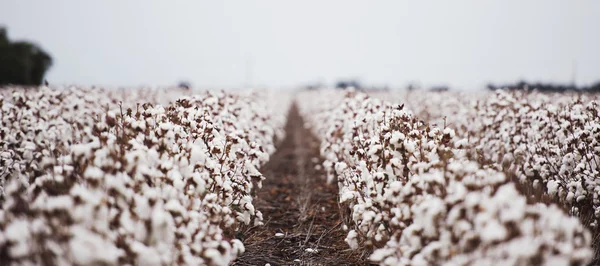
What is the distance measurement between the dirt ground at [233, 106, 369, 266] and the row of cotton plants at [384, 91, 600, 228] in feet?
6.73

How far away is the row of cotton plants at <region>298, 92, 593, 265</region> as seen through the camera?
7.99 ft

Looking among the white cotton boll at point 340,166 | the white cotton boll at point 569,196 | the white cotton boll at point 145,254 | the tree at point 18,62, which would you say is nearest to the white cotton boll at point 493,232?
the white cotton boll at point 145,254

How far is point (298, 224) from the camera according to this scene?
245 inches

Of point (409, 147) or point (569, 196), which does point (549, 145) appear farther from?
point (409, 147)

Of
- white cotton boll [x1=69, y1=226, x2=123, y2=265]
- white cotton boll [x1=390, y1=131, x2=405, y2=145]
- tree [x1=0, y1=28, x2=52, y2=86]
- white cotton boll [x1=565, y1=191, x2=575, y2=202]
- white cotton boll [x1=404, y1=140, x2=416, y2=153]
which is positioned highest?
tree [x1=0, y1=28, x2=52, y2=86]

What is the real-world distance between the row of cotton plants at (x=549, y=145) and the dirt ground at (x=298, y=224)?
2.05m

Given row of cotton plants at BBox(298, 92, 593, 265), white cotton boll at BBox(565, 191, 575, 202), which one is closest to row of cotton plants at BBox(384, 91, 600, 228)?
white cotton boll at BBox(565, 191, 575, 202)

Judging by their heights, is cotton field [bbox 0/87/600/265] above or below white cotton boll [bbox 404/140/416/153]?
below

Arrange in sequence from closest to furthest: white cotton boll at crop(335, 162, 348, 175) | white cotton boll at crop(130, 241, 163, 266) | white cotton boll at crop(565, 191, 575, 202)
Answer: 1. white cotton boll at crop(130, 241, 163, 266)
2. white cotton boll at crop(565, 191, 575, 202)
3. white cotton boll at crop(335, 162, 348, 175)

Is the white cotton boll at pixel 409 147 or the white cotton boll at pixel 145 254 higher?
the white cotton boll at pixel 409 147

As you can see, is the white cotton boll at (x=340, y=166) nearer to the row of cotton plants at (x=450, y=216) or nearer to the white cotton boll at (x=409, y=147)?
the row of cotton plants at (x=450, y=216)

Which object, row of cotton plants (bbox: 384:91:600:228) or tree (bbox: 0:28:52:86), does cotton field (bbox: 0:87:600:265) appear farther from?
tree (bbox: 0:28:52:86)

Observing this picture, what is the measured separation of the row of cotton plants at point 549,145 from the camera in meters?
4.97

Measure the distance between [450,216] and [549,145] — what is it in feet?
14.0
